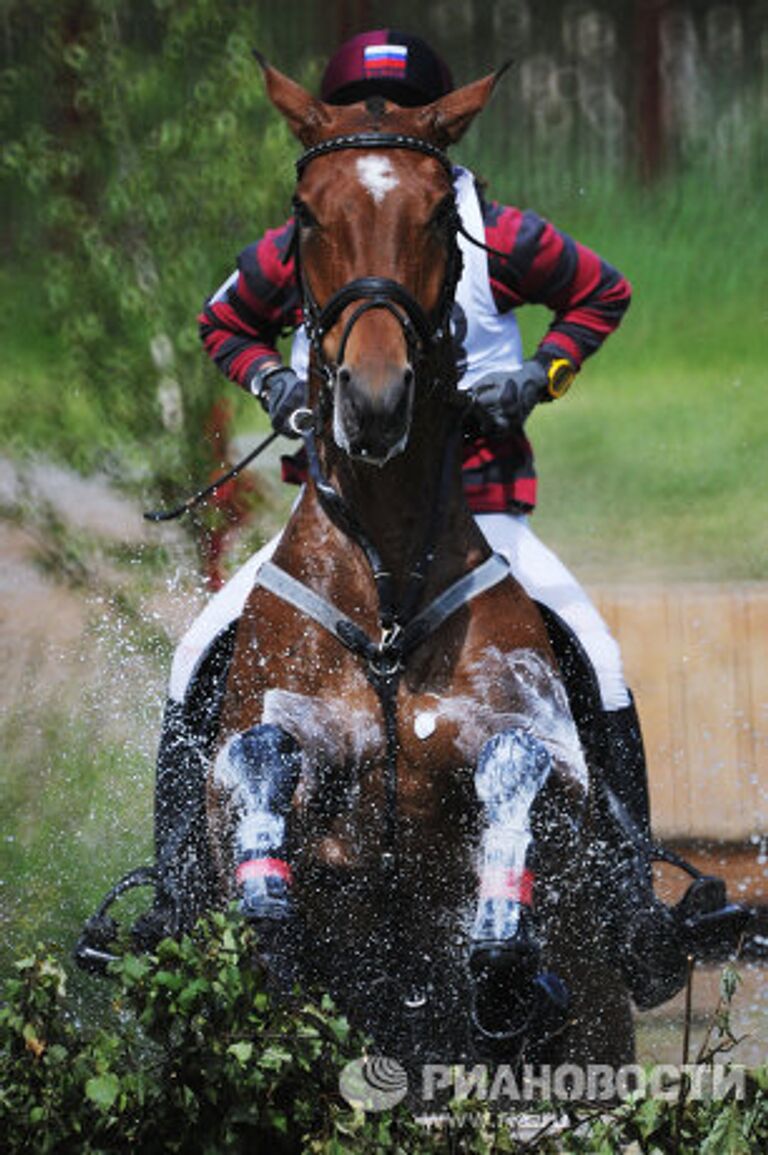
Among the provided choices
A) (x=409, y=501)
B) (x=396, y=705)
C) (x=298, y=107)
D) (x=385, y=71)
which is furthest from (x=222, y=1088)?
(x=385, y=71)

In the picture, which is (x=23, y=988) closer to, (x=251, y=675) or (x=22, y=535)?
(x=251, y=675)

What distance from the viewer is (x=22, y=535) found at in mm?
8898

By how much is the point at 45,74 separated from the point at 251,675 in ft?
14.5

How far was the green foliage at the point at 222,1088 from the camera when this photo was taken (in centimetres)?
362

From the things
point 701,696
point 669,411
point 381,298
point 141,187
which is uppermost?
point 141,187

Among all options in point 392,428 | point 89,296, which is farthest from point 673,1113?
point 89,296

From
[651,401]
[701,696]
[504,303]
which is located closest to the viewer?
[504,303]

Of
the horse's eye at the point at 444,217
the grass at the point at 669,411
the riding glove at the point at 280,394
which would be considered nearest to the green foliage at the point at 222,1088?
the riding glove at the point at 280,394

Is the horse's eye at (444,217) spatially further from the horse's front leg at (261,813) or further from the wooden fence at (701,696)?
the wooden fence at (701,696)

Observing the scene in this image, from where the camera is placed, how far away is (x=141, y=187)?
8227mm

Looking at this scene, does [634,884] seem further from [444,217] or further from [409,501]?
[444,217]

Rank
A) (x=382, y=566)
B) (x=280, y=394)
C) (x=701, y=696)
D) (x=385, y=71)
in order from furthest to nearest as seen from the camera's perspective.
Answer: (x=701, y=696) → (x=385, y=71) → (x=280, y=394) → (x=382, y=566)

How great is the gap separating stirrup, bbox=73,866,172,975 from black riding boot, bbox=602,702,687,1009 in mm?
911

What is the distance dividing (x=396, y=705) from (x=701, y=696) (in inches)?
172
